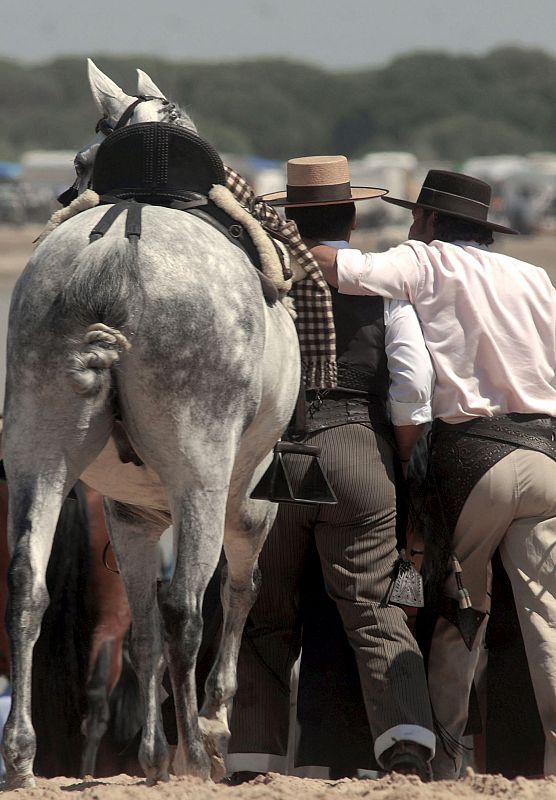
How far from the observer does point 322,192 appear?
16.9ft

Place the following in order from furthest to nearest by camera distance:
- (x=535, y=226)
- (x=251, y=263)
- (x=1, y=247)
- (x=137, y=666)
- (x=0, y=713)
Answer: (x=535, y=226)
(x=1, y=247)
(x=0, y=713)
(x=137, y=666)
(x=251, y=263)

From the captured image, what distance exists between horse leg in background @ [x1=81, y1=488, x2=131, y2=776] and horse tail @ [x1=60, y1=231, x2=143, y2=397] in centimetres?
260

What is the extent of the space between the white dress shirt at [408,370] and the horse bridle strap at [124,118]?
120 cm

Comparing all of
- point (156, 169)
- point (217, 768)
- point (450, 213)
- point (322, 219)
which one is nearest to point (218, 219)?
point (156, 169)

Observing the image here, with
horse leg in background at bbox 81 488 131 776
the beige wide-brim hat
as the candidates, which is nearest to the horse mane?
the beige wide-brim hat

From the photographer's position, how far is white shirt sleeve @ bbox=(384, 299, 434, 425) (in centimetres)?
495

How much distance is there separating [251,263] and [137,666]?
4.72ft

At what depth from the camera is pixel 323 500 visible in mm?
4824

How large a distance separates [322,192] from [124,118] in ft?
3.31

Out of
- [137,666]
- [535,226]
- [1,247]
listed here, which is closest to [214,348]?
[137,666]

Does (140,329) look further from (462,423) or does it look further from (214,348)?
(462,423)

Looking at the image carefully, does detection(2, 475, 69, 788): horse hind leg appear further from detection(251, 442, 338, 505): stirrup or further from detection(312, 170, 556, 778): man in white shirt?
detection(312, 170, 556, 778): man in white shirt

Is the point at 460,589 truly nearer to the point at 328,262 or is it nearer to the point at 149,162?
the point at 328,262

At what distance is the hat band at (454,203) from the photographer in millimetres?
5383
